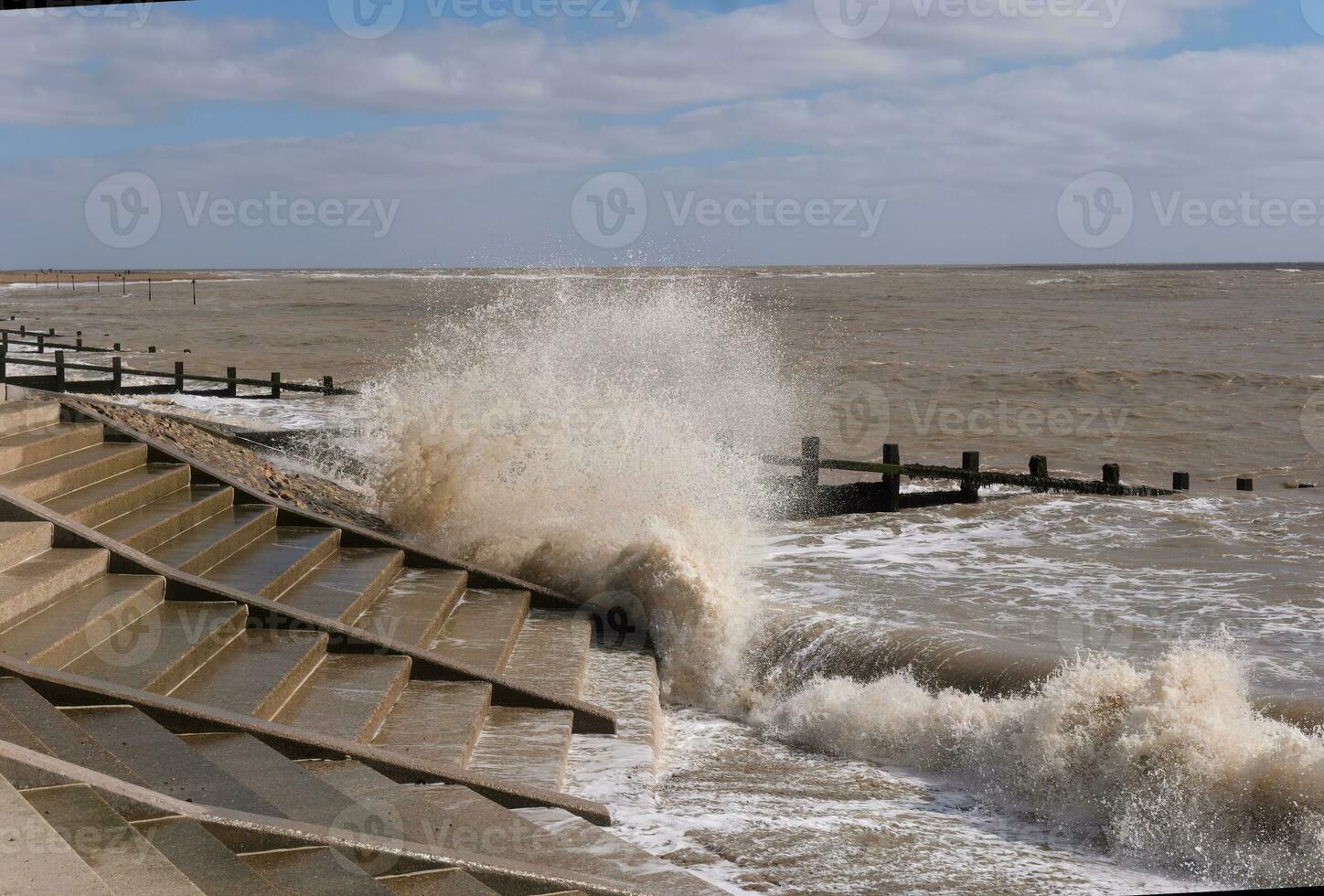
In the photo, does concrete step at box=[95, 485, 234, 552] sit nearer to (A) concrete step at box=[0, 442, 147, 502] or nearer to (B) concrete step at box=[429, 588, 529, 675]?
(A) concrete step at box=[0, 442, 147, 502]

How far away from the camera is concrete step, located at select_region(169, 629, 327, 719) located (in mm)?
5826

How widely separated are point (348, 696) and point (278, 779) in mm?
1413

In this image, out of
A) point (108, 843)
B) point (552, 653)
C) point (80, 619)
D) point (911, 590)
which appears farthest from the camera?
point (911, 590)

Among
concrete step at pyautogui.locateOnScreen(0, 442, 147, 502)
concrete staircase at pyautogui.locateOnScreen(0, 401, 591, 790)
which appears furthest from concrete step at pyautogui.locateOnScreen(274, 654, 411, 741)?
concrete step at pyautogui.locateOnScreen(0, 442, 147, 502)

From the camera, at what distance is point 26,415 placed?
29.6 feet

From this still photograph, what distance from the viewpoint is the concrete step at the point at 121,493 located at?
25.6 ft

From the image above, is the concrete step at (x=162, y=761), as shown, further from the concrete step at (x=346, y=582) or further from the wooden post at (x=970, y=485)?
the wooden post at (x=970, y=485)

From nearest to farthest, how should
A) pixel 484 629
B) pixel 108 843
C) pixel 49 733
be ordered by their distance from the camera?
1. pixel 108 843
2. pixel 49 733
3. pixel 484 629

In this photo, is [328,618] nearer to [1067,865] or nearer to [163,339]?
[1067,865]

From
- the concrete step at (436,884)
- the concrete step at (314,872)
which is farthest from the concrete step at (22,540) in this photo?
the concrete step at (436,884)

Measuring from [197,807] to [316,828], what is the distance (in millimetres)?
437

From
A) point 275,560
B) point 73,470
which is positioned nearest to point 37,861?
point 275,560

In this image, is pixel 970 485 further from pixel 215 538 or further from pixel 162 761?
pixel 162 761

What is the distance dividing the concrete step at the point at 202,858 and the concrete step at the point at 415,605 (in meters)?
3.30
